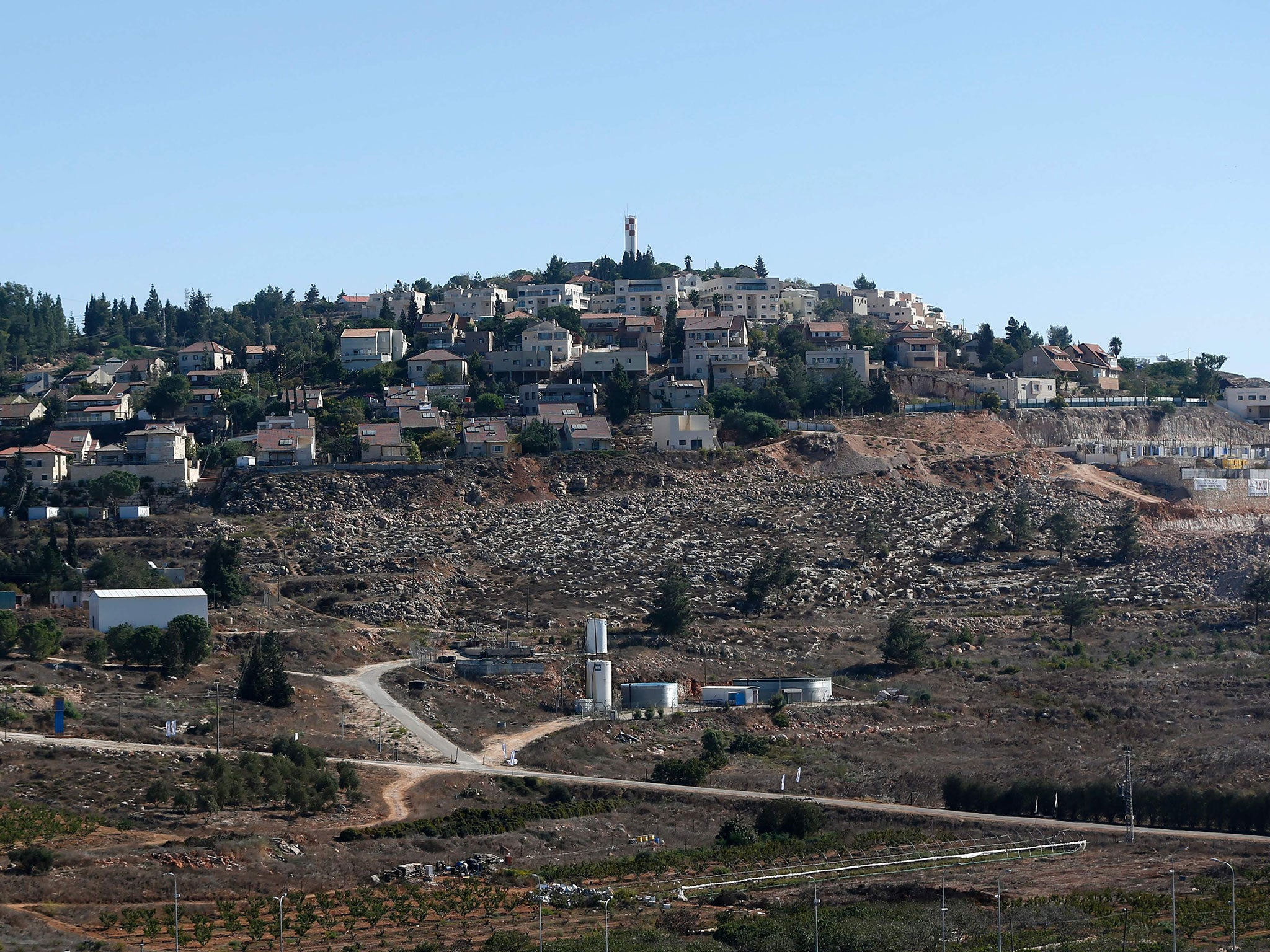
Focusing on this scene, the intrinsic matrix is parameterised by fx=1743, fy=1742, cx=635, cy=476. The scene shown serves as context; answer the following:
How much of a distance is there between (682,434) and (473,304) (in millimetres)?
34303

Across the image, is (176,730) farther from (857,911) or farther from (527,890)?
(857,911)

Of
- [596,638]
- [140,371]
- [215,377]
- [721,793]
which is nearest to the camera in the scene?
[721,793]

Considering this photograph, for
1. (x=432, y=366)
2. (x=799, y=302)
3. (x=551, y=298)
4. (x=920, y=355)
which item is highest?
(x=551, y=298)

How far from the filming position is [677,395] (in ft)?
311

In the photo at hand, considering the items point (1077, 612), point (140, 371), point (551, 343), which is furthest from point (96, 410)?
point (1077, 612)

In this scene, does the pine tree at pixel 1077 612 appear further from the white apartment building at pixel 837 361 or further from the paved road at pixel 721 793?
the white apartment building at pixel 837 361

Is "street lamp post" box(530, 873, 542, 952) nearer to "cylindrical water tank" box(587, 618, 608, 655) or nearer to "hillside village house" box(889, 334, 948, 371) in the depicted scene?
"cylindrical water tank" box(587, 618, 608, 655)

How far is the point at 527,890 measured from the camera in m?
39.2

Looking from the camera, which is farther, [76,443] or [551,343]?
[551,343]

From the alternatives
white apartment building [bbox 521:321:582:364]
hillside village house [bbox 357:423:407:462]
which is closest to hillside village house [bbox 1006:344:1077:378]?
white apartment building [bbox 521:321:582:364]

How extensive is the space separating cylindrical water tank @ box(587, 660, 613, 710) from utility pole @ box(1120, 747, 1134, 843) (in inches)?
734

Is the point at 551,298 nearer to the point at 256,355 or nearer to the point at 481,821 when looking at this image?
the point at 256,355

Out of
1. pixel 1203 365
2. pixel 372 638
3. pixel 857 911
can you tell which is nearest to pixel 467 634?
pixel 372 638

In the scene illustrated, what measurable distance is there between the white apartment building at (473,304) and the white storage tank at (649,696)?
2376 inches
